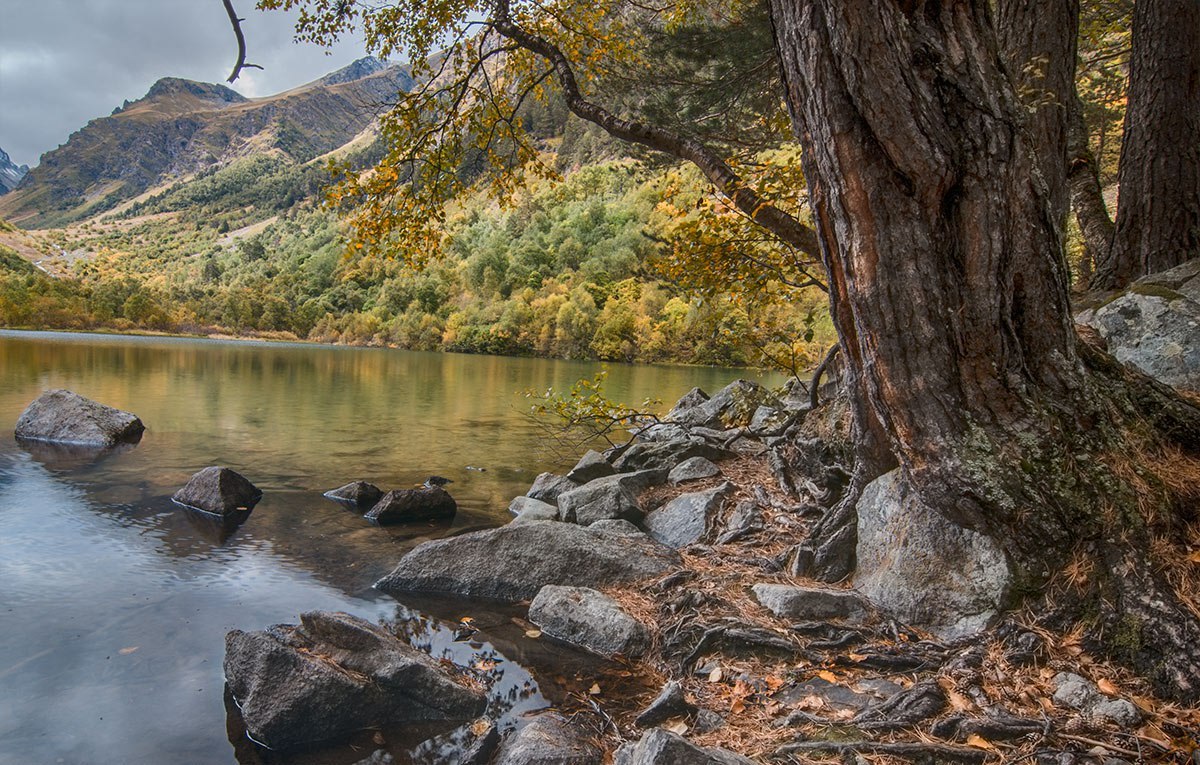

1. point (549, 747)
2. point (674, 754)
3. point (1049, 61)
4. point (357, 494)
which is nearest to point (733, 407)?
point (357, 494)

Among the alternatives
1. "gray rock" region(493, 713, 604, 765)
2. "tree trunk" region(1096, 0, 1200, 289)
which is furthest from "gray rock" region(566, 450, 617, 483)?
"tree trunk" region(1096, 0, 1200, 289)

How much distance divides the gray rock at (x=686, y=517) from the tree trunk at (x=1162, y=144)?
175 inches

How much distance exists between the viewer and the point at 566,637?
180 inches

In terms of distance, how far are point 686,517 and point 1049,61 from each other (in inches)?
204

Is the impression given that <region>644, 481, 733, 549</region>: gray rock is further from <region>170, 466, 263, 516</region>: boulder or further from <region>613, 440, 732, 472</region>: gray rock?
<region>170, 466, 263, 516</region>: boulder

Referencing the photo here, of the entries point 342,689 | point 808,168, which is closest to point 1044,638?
point 808,168

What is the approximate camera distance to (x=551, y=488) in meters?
9.02

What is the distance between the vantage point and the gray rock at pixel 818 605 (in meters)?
4.12

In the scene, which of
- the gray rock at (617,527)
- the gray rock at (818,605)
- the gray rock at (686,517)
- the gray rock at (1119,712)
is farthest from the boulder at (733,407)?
the gray rock at (1119,712)

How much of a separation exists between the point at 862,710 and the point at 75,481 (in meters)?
10.7

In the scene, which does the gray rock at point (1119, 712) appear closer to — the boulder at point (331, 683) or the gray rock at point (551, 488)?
the boulder at point (331, 683)

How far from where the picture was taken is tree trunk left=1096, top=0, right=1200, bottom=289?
6090mm

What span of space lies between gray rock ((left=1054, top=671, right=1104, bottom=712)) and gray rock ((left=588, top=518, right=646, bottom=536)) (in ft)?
12.2

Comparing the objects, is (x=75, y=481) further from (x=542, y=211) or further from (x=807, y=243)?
(x=542, y=211)
